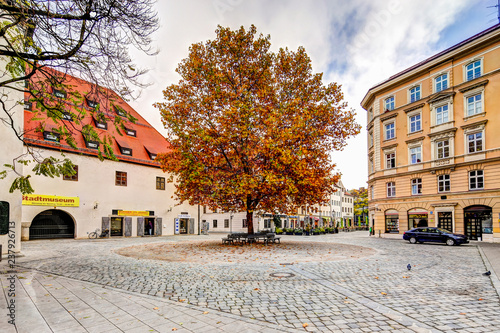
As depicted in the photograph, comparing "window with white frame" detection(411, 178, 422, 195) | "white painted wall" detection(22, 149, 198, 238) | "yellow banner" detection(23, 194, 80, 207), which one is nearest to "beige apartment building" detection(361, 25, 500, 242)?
"window with white frame" detection(411, 178, 422, 195)

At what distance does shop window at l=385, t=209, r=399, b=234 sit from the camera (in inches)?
1395

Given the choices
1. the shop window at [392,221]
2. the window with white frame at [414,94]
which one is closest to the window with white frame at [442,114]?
the window with white frame at [414,94]

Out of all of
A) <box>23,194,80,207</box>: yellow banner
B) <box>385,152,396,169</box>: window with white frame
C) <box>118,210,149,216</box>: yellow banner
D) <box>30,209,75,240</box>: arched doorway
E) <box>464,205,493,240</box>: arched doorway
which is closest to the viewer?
<box>23,194,80,207</box>: yellow banner

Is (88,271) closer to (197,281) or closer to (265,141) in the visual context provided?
(197,281)

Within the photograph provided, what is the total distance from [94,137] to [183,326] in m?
3.65

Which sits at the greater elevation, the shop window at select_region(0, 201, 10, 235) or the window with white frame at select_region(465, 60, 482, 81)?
the window with white frame at select_region(465, 60, 482, 81)

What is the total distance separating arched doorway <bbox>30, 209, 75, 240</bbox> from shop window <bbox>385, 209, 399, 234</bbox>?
3223cm

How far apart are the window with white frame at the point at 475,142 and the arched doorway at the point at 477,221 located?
5.04m

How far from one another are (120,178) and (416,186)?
100ft

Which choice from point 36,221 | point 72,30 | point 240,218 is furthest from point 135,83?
point 240,218

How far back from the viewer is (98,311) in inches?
237

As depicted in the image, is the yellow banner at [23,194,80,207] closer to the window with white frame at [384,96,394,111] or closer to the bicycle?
the bicycle

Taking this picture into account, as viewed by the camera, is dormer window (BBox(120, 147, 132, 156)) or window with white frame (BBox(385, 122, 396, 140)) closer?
dormer window (BBox(120, 147, 132, 156))

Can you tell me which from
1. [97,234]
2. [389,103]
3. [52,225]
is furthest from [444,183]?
[52,225]
